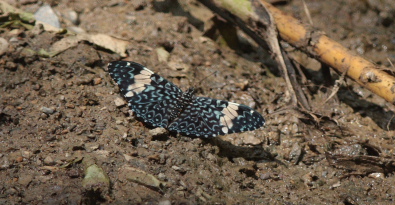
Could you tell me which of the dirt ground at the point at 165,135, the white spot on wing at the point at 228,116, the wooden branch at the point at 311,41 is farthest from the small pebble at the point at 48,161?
the wooden branch at the point at 311,41

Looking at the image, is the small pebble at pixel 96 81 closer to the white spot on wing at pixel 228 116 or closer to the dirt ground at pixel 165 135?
the dirt ground at pixel 165 135

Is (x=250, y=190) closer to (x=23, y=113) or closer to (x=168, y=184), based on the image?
(x=168, y=184)

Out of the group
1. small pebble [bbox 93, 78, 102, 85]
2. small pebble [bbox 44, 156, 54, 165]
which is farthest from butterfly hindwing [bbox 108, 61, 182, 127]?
small pebble [bbox 44, 156, 54, 165]

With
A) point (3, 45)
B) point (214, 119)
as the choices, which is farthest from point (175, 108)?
point (3, 45)

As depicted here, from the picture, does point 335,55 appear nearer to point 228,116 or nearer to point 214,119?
point 228,116

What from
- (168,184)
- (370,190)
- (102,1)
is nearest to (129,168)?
(168,184)
